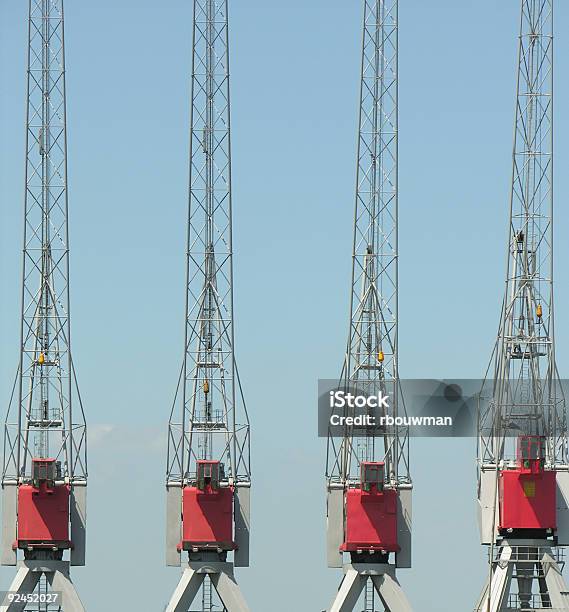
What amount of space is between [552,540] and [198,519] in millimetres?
20268

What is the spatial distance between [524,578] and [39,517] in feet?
92.0

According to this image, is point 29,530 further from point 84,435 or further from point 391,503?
point 391,503

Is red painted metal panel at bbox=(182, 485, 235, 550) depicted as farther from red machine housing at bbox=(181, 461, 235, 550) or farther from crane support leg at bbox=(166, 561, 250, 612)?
crane support leg at bbox=(166, 561, 250, 612)

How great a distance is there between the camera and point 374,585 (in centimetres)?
18712

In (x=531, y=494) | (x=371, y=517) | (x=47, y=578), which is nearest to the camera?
(x=531, y=494)

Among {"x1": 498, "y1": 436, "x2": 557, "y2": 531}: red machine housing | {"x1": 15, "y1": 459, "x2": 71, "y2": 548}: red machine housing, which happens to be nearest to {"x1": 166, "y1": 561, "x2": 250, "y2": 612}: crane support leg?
{"x1": 15, "y1": 459, "x2": 71, "y2": 548}: red machine housing

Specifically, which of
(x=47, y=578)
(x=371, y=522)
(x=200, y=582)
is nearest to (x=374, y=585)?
(x=371, y=522)

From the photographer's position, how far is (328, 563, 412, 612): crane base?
186m

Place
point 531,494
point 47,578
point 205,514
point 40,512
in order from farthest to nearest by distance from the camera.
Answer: point 47,578
point 40,512
point 205,514
point 531,494

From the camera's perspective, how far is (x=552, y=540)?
604ft

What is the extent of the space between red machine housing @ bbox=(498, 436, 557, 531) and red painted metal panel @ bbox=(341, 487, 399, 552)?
6675 mm

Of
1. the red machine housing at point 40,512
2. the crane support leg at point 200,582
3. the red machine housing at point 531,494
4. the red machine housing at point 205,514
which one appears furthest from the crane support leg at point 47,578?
the red machine housing at point 531,494

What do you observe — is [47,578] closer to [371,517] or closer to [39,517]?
[39,517]

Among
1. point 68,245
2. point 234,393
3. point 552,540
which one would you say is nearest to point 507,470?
point 552,540
